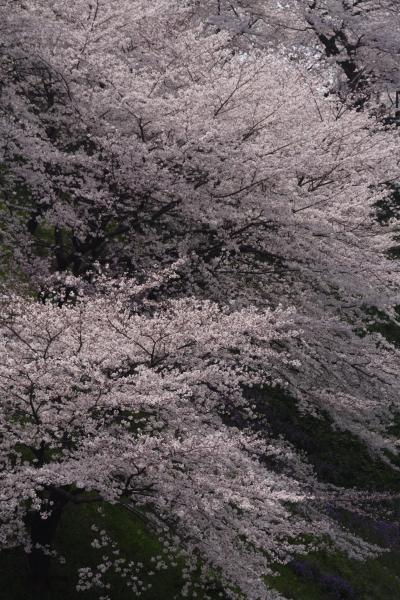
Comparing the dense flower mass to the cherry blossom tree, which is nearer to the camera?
the cherry blossom tree

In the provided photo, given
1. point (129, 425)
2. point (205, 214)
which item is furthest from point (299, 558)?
point (129, 425)

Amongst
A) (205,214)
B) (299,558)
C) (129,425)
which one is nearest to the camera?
(129,425)

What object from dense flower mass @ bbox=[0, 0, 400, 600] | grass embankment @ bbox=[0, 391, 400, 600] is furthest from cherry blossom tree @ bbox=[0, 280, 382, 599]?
grass embankment @ bbox=[0, 391, 400, 600]

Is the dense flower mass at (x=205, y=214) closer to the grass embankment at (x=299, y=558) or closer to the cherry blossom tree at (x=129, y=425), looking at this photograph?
the cherry blossom tree at (x=129, y=425)

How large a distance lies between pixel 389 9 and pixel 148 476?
2085cm

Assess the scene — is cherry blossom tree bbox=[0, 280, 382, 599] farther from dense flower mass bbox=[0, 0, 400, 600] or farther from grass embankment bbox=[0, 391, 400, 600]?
grass embankment bbox=[0, 391, 400, 600]

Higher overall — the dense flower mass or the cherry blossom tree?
the dense flower mass

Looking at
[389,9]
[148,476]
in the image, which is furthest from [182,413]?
[389,9]

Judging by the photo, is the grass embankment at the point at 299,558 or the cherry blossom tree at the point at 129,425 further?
the grass embankment at the point at 299,558

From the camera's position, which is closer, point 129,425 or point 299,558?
point 129,425

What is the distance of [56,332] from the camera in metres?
6.67

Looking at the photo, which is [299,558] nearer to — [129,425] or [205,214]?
[205,214]

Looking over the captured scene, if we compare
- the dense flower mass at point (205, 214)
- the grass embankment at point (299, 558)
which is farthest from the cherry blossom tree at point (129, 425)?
the grass embankment at point (299, 558)

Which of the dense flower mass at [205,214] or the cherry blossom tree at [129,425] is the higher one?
the dense flower mass at [205,214]
